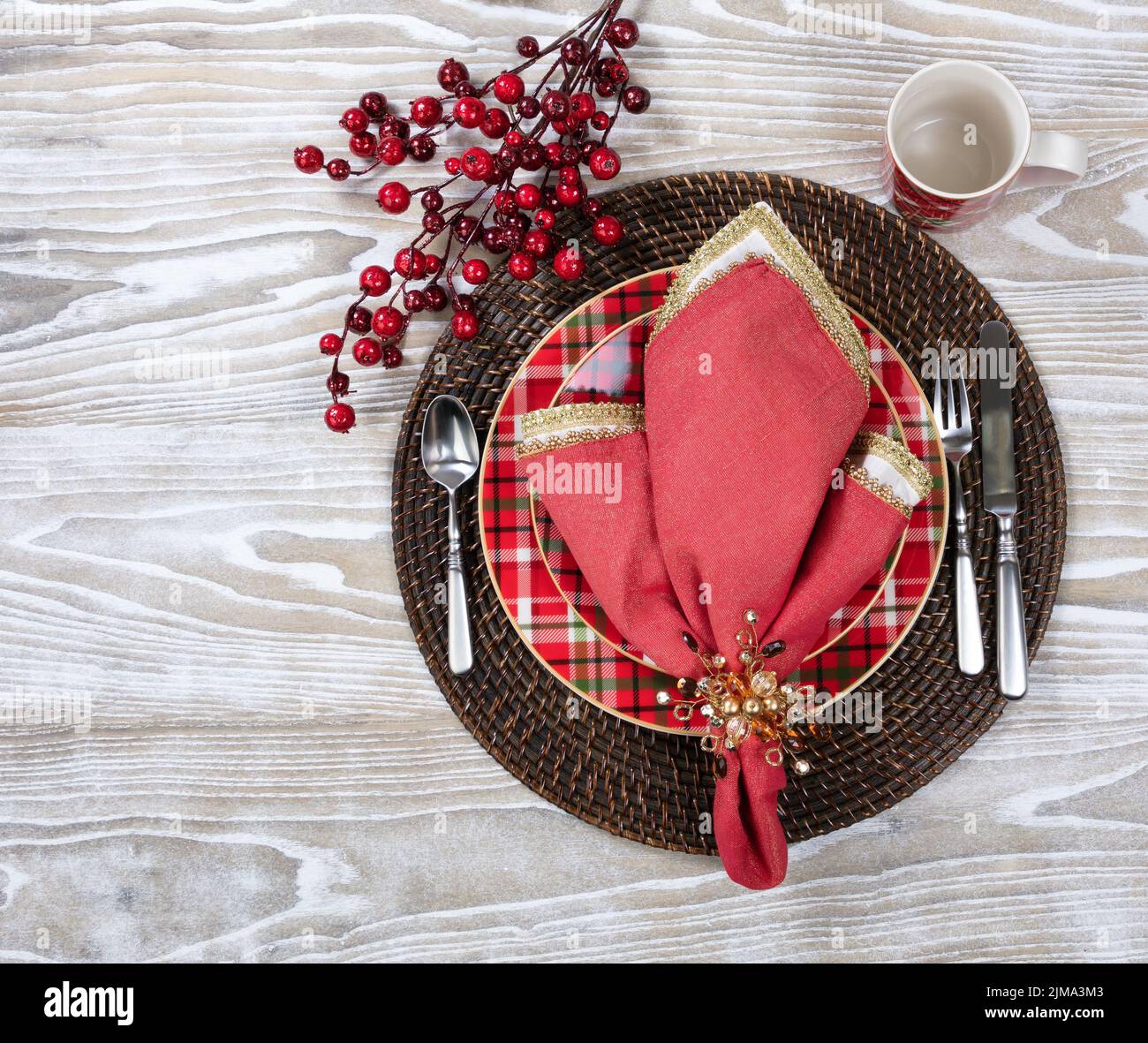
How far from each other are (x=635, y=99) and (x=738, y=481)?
33 centimetres

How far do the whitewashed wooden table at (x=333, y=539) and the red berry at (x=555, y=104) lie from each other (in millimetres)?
94

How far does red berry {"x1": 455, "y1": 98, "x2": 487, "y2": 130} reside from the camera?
1.92 feet

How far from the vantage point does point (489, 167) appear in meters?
0.59

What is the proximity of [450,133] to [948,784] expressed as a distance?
0.64m

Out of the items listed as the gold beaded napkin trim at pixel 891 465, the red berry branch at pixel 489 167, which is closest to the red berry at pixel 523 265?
the red berry branch at pixel 489 167

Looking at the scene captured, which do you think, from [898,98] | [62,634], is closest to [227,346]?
[62,634]

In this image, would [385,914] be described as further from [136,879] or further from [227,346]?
[227,346]

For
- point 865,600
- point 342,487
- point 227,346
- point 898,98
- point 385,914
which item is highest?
point 898,98

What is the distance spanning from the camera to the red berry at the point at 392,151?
2.03 feet

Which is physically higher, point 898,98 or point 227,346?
point 898,98

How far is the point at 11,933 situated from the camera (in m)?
0.67

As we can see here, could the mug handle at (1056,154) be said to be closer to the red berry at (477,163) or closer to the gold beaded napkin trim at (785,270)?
the gold beaded napkin trim at (785,270)

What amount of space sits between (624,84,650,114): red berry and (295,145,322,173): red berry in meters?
0.23

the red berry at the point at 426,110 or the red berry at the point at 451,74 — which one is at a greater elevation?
the red berry at the point at 451,74
